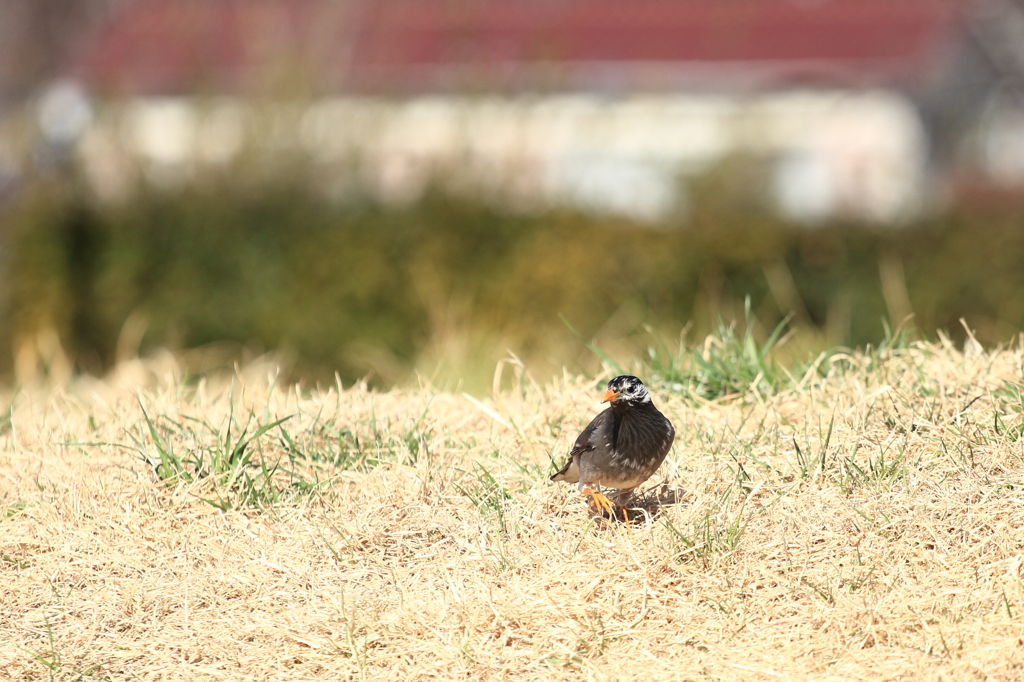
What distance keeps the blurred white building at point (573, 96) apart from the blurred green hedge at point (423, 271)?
46 cm

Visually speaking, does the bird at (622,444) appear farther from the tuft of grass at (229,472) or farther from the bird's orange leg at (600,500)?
the tuft of grass at (229,472)

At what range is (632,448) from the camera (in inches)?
145

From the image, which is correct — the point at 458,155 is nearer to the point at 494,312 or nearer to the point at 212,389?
the point at 494,312

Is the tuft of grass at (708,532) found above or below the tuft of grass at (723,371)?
below

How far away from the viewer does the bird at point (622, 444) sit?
3686mm

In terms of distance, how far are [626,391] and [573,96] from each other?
1716cm

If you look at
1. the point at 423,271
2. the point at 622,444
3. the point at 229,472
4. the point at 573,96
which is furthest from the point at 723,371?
the point at 573,96

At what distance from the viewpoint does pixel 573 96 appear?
66.6 ft

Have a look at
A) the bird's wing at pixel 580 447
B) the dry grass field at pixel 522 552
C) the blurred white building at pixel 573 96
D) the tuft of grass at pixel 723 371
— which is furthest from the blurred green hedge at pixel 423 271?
the bird's wing at pixel 580 447

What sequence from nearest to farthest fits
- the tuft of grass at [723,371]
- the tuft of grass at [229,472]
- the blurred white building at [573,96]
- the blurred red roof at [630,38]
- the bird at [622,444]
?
the bird at [622,444], the tuft of grass at [229,472], the tuft of grass at [723,371], the blurred white building at [573,96], the blurred red roof at [630,38]

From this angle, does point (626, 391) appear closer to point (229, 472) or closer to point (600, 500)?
point (600, 500)

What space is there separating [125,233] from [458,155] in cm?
306

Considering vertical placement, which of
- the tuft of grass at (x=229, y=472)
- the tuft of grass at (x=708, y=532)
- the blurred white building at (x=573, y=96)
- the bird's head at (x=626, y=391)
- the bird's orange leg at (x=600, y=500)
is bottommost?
the tuft of grass at (x=708, y=532)

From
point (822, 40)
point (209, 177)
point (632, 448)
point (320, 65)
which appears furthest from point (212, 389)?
point (822, 40)
